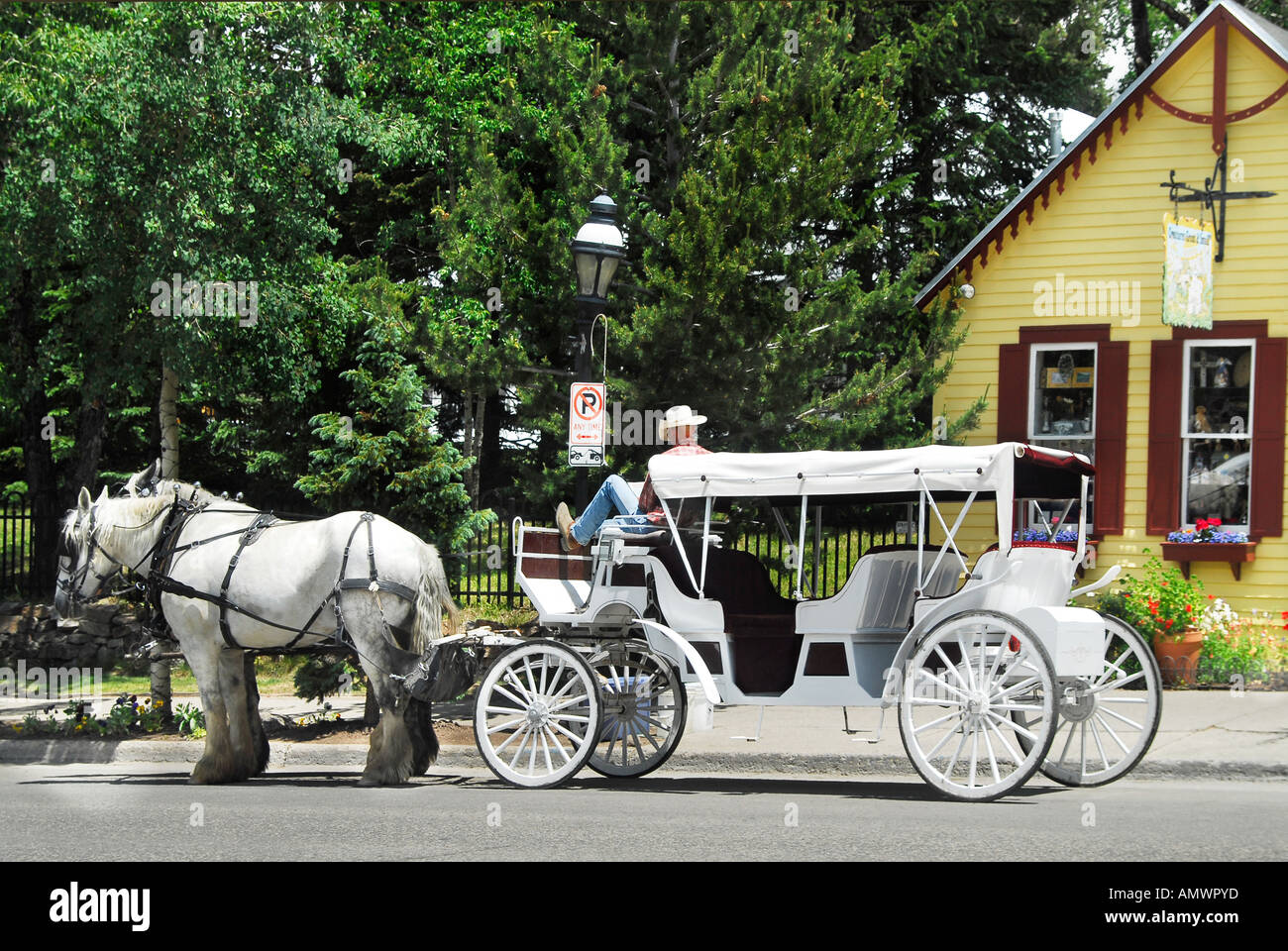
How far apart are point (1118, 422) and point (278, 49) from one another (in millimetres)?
10917

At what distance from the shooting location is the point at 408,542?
9547 millimetres

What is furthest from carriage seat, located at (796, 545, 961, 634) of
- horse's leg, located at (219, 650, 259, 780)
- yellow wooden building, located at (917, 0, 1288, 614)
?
yellow wooden building, located at (917, 0, 1288, 614)

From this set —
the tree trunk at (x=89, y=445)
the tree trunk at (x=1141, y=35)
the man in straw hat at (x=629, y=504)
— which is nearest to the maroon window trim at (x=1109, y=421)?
the man in straw hat at (x=629, y=504)

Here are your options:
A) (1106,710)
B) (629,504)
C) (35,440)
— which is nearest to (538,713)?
(629,504)

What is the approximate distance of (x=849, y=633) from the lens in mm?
8914

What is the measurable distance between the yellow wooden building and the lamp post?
5914mm

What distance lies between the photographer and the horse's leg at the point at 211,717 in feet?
32.0

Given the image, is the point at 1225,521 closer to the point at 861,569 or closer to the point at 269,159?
the point at 861,569

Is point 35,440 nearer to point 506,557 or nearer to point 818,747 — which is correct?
point 506,557

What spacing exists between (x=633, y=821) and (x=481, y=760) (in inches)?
148

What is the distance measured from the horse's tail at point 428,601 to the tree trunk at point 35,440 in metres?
10.9

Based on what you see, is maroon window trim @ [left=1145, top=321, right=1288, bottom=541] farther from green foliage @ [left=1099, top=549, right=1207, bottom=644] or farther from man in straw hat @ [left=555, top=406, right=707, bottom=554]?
man in straw hat @ [left=555, top=406, right=707, bottom=554]

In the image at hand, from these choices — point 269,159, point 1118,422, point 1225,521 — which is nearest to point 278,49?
point 269,159

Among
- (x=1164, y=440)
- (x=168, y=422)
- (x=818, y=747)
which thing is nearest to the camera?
(x=818, y=747)
